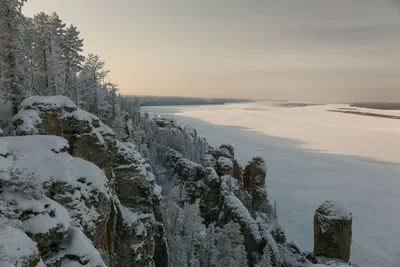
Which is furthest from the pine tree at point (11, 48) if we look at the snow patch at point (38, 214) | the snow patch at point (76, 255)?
the snow patch at point (76, 255)

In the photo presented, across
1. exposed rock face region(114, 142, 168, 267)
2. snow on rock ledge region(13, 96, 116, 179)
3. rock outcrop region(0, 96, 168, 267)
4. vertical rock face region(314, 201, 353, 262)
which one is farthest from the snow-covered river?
snow on rock ledge region(13, 96, 116, 179)

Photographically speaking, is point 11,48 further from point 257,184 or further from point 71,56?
point 257,184

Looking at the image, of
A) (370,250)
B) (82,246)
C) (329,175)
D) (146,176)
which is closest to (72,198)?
(82,246)

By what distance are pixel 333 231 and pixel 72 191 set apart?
102ft

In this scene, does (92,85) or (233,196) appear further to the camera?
(92,85)

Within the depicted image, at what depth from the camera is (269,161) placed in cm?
13088

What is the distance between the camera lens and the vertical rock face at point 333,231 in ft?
119

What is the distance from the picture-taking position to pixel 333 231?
120ft

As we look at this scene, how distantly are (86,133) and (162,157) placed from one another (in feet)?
184

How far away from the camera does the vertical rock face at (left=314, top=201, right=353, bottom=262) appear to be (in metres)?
36.4

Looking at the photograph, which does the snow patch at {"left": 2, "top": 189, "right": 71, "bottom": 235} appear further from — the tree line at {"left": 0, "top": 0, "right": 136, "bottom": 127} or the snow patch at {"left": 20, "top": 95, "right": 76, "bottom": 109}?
the tree line at {"left": 0, "top": 0, "right": 136, "bottom": 127}

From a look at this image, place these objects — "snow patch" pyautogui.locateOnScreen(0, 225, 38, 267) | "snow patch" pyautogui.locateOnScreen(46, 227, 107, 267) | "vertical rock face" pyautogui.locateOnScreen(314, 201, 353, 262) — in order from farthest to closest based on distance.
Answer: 1. "vertical rock face" pyautogui.locateOnScreen(314, 201, 353, 262)
2. "snow patch" pyautogui.locateOnScreen(46, 227, 107, 267)
3. "snow patch" pyautogui.locateOnScreen(0, 225, 38, 267)

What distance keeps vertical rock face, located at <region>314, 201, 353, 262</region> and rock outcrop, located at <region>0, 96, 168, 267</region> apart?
2005 centimetres

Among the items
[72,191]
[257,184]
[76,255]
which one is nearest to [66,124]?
[72,191]
